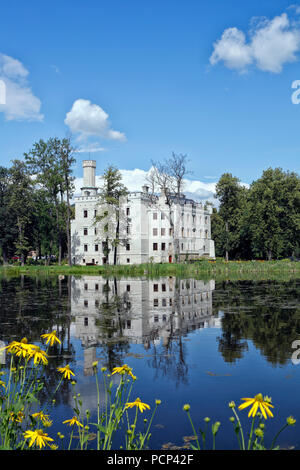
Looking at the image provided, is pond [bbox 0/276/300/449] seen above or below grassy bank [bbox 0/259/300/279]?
below

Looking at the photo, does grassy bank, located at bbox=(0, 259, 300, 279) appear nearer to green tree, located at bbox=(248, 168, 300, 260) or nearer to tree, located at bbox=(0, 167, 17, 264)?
green tree, located at bbox=(248, 168, 300, 260)

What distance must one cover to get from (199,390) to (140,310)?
383 inches

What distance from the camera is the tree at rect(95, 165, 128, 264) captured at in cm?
5784

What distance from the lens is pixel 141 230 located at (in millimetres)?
63406

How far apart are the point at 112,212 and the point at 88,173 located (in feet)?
41.6

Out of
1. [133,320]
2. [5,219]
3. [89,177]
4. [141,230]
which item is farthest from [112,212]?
[133,320]

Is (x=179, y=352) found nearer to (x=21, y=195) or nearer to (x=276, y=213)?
(x=276, y=213)

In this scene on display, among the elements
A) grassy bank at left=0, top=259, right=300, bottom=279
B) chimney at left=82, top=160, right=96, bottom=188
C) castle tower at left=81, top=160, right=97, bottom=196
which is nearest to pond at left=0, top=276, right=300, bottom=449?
grassy bank at left=0, top=259, right=300, bottom=279

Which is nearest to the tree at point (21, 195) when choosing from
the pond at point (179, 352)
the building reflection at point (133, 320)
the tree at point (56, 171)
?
the tree at point (56, 171)

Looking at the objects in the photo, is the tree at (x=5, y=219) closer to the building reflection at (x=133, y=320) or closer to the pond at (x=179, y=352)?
the building reflection at (x=133, y=320)

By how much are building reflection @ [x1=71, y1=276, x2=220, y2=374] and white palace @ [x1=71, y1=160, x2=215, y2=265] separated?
1574 inches

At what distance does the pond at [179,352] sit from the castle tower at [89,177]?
170ft

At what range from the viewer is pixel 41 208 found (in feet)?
206
